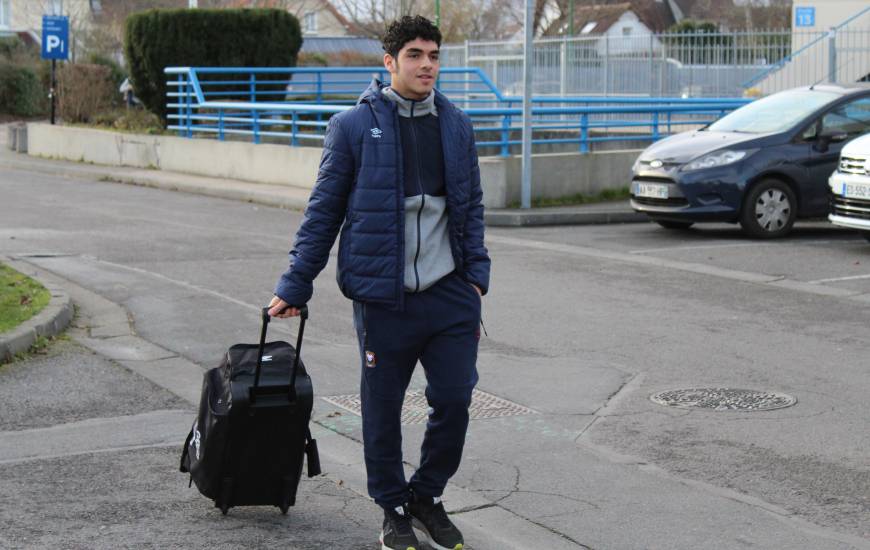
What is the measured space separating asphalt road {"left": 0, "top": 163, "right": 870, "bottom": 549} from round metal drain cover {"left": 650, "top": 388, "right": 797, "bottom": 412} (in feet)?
0.34

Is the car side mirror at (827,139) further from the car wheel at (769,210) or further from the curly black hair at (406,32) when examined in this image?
the curly black hair at (406,32)

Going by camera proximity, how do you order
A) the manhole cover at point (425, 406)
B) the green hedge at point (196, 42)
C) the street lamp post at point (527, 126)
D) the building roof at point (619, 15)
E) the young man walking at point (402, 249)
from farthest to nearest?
the building roof at point (619, 15), the green hedge at point (196, 42), the street lamp post at point (527, 126), the manhole cover at point (425, 406), the young man walking at point (402, 249)

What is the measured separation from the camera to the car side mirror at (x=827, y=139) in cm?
1509

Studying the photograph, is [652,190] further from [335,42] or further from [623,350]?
[335,42]

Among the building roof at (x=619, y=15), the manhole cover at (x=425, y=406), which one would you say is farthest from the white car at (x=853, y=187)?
the building roof at (x=619, y=15)

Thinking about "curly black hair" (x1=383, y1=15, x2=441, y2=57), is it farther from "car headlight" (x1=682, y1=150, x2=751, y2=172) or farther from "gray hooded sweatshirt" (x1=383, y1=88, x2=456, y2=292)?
"car headlight" (x1=682, y1=150, x2=751, y2=172)

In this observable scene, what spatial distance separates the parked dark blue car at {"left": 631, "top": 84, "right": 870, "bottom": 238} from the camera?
14.7m

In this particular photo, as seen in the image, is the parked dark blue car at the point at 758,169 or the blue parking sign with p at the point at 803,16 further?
the blue parking sign with p at the point at 803,16

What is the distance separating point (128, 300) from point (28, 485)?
5150mm

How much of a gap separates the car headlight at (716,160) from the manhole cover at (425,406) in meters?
7.77

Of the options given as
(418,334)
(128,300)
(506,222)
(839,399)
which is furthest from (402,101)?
(506,222)

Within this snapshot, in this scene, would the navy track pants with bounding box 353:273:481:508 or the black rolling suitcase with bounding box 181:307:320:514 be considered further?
the black rolling suitcase with bounding box 181:307:320:514

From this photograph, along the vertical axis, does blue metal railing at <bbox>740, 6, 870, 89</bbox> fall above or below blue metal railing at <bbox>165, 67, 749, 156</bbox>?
above

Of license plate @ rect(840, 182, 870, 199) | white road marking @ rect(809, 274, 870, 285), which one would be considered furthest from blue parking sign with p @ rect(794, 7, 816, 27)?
white road marking @ rect(809, 274, 870, 285)
